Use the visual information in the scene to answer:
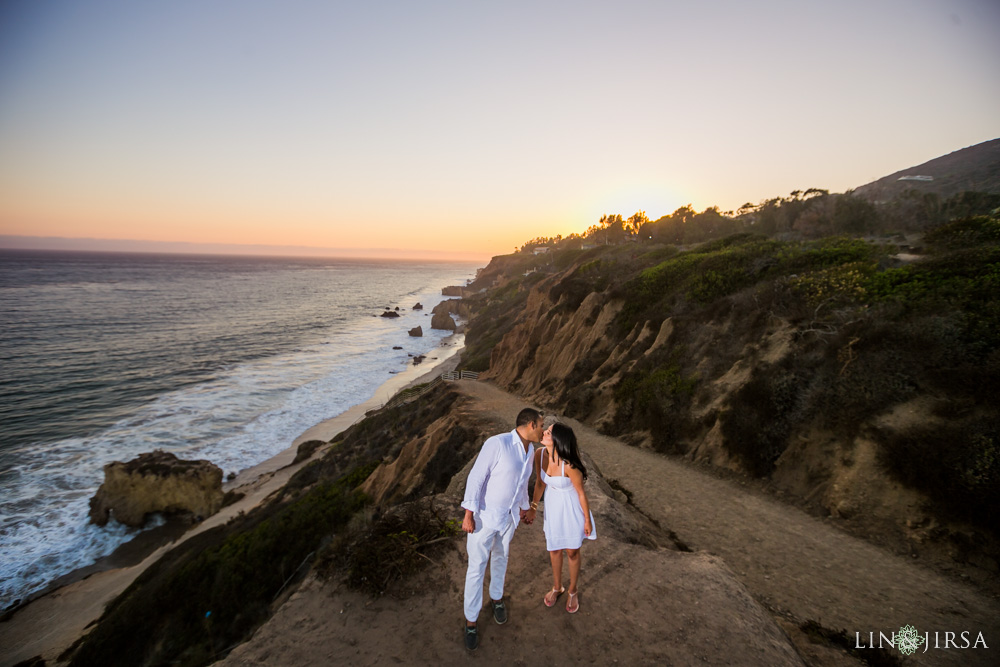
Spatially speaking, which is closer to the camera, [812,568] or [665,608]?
[665,608]

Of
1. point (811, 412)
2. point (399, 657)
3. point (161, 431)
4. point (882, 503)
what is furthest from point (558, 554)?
point (161, 431)

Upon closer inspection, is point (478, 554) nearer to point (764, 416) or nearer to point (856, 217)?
point (764, 416)

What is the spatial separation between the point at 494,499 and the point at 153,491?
21.3m

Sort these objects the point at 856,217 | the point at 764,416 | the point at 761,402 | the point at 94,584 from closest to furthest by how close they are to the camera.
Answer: the point at 764,416 → the point at 761,402 → the point at 94,584 → the point at 856,217

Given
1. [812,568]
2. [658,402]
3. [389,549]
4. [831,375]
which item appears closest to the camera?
[389,549]

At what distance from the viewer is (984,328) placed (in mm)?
8984

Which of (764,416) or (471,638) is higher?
(764,416)

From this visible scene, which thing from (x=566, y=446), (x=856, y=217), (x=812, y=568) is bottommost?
(x=812, y=568)

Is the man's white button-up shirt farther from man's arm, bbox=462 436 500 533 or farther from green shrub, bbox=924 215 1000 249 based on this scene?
green shrub, bbox=924 215 1000 249

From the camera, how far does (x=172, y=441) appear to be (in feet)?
80.5

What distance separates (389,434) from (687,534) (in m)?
14.4

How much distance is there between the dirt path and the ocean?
2218cm

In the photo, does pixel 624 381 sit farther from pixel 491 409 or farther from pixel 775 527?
pixel 775 527

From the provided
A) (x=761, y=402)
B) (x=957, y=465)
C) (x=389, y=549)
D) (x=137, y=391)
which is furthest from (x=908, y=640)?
(x=137, y=391)
